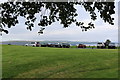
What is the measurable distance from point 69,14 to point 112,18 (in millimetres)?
2251

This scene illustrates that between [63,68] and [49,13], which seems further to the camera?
[63,68]

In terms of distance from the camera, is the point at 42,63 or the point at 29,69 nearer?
the point at 29,69

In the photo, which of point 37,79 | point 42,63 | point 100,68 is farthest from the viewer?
point 42,63

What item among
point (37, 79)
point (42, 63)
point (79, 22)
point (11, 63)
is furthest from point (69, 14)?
point (11, 63)

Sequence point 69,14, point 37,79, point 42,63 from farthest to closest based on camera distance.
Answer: point 42,63 < point 37,79 < point 69,14

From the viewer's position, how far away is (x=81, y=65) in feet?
93.7

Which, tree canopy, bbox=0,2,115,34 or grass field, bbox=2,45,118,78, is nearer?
tree canopy, bbox=0,2,115,34

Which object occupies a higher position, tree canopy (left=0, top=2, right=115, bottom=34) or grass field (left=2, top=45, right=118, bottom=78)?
tree canopy (left=0, top=2, right=115, bottom=34)

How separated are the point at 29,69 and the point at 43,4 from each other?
15931mm

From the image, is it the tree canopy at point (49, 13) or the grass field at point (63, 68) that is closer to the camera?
the tree canopy at point (49, 13)


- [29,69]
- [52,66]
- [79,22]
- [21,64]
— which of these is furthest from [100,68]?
[79,22]

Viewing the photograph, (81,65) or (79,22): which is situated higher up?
(79,22)

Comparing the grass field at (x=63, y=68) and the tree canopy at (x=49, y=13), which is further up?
the tree canopy at (x=49, y=13)

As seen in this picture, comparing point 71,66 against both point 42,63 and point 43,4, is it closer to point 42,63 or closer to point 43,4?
point 42,63
